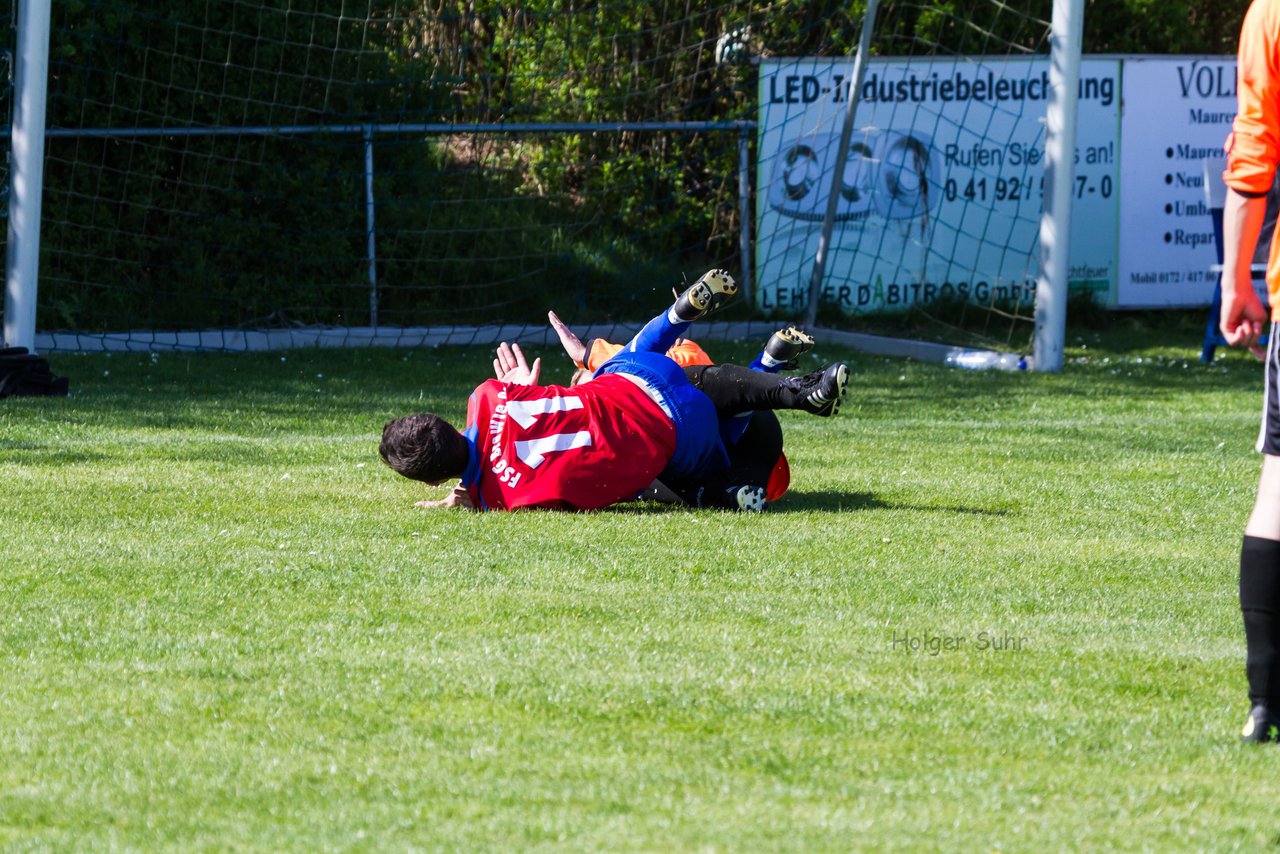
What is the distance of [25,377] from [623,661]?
6281 millimetres

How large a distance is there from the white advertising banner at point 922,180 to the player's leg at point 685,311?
25.2 ft

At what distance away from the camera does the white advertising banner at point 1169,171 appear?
15.0 meters

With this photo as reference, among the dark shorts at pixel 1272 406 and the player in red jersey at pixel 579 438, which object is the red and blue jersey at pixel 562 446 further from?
the dark shorts at pixel 1272 406

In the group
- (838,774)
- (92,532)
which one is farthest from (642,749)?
(92,532)

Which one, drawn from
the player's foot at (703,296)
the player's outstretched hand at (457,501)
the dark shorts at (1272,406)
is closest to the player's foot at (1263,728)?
the dark shorts at (1272,406)

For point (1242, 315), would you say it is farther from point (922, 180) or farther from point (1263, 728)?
point (922, 180)

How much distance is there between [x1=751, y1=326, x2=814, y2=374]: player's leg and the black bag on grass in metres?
4.46

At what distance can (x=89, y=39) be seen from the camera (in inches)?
496

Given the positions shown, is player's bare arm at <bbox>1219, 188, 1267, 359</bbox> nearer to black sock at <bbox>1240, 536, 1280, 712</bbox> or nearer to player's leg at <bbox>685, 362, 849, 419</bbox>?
black sock at <bbox>1240, 536, 1280, 712</bbox>

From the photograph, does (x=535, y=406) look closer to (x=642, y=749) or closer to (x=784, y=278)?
(x=642, y=749)

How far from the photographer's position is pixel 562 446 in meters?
6.14

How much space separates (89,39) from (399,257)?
2933mm

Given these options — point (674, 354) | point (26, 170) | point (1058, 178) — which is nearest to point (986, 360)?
point (1058, 178)

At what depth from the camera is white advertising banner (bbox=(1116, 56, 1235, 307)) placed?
1502 cm
